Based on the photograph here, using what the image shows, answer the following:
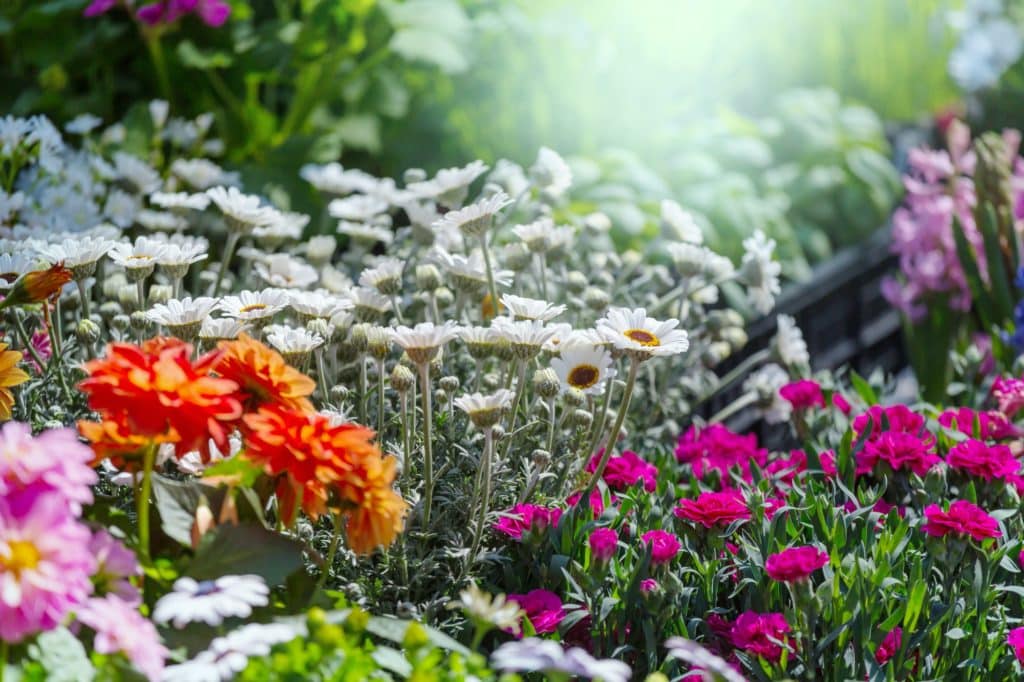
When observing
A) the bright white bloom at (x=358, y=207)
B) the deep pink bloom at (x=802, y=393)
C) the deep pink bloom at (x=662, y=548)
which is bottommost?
the deep pink bloom at (x=802, y=393)

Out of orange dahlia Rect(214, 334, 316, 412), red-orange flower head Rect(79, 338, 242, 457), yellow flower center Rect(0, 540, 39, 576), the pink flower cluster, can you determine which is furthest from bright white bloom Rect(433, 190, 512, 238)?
the pink flower cluster

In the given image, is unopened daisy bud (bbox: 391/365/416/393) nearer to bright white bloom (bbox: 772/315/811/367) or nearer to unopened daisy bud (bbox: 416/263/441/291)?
unopened daisy bud (bbox: 416/263/441/291)

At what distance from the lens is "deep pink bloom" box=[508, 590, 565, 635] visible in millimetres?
1306

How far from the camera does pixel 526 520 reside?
1443 millimetres

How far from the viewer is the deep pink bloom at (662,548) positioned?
4.35ft

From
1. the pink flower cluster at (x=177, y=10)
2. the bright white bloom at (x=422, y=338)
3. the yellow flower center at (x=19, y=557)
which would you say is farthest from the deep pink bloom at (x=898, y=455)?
the pink flower cluster at (x=177, y=10)

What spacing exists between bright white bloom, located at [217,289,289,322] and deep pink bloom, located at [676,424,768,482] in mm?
727

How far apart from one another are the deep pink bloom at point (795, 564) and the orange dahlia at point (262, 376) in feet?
1.67

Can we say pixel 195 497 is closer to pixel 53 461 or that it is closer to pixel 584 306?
pixel 53 461

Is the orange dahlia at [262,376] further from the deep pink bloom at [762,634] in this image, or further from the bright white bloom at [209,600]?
the deep pink bloom at [762,634]

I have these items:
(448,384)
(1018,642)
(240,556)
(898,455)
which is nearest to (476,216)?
(448,384)

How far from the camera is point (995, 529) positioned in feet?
4.72

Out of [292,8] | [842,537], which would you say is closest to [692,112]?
[292,8]

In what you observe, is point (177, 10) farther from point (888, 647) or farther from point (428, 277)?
point (888, 647)
